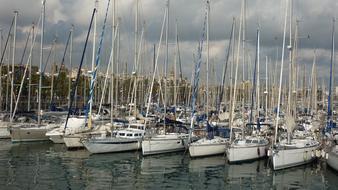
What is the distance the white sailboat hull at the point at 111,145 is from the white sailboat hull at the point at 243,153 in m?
10.1

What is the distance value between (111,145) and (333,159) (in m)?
19.2

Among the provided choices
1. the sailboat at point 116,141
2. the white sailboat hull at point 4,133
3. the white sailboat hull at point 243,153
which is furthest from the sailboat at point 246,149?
the white sailboat hull at point 4,133

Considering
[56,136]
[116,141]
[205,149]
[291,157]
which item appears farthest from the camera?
[56,136]

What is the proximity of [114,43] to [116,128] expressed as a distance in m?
9.12

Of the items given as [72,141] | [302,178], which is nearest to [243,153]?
[302,178]

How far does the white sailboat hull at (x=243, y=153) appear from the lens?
3453 centimetres

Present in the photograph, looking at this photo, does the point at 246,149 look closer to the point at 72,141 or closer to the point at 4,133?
the point at 72,141

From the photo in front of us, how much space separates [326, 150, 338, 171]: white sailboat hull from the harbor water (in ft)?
2.00

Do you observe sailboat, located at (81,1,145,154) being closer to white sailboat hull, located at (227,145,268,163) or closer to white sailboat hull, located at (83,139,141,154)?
white sailboat hull, located at (83,139,141,154)

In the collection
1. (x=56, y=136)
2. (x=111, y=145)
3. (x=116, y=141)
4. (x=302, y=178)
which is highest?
(x=116, y=141)

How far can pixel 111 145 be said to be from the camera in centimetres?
3891

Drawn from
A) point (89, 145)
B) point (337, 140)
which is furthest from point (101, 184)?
point (337, 140)

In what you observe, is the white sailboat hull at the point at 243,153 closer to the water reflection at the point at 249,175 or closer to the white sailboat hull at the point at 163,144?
the water reflection at the point at 249,175

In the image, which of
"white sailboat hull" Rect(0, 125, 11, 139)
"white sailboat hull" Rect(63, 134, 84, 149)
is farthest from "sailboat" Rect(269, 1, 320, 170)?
"white sailboat hull" Rect(0, 125, 11, 139)
